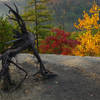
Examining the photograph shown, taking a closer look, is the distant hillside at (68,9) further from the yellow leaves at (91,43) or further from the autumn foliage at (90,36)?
the yellow leaves at (91,43)

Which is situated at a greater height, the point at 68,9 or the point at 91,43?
the point at 68,9

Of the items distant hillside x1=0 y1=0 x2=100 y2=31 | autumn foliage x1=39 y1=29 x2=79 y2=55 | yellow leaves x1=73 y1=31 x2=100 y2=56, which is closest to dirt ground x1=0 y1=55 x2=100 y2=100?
yellow leaves x1=73 y1=31 x2=100 y2=56

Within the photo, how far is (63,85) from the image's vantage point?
572 centimetres

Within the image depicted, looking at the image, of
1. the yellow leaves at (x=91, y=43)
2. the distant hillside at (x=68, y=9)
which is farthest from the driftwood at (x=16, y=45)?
the distant hillside at (x=68, y=9)

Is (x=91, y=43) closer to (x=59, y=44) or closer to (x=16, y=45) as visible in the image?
(x=59, y=44)

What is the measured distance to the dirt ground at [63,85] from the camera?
4.92 metres

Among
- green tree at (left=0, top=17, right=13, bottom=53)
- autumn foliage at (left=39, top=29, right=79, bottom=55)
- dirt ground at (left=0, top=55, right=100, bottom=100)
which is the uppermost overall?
green tree at (left=0, top=17, right=13, bottom=53)

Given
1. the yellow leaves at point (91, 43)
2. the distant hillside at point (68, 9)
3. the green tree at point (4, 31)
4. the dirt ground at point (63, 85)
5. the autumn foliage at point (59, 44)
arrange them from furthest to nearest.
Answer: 1. the distant hillside at point (68, 9)
2. the green tree at point (4, 31)
3. the autumn foliage at point (59, 44)
4. the yellow leaves at point (91, 43)
5. the dirt ground at point (63, 85)

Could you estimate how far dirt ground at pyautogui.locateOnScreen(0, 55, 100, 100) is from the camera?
4918mm

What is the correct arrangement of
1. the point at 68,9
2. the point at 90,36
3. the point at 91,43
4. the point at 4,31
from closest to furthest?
the point at 91,43 → the point at 90,36 → the point at 4,31 → the point at 68,9

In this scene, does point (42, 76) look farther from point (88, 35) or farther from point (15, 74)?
point (88, 35)

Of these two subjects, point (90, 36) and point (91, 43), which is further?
point (90, 36)

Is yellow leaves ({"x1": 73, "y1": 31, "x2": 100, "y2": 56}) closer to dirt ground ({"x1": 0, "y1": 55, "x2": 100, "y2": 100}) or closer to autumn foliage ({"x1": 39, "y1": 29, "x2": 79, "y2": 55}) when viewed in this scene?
autumn foliage ({"x1": 39, "y1": 29, "x2": 79, "y2": 55})

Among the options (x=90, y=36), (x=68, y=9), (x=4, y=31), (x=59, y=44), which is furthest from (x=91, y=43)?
(x=68, y=9)
